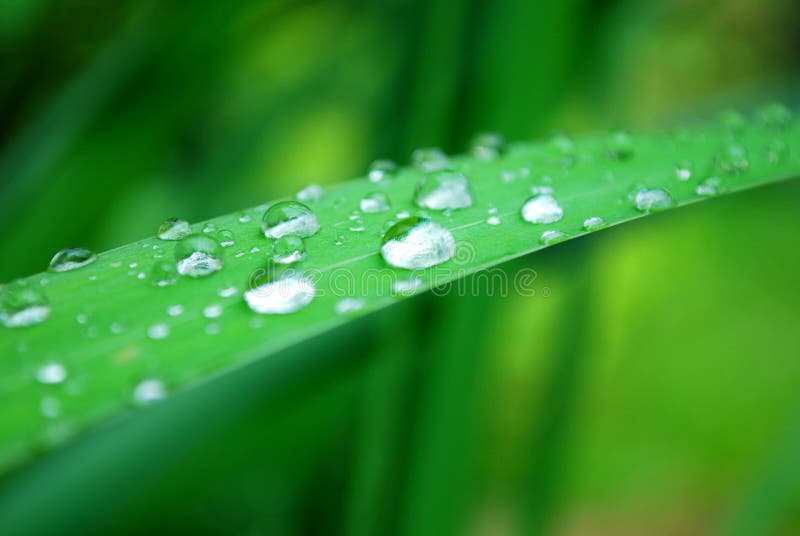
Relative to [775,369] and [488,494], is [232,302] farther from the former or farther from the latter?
[775,369]

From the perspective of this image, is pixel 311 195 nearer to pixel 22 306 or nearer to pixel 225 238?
pixel 225 238

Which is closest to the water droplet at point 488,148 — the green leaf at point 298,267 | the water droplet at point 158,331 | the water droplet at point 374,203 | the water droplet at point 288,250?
the green leaf at point 298,267

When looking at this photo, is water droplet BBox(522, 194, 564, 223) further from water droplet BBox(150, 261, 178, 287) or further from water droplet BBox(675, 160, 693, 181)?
water droplet BBox(150, 261, 178, 287)

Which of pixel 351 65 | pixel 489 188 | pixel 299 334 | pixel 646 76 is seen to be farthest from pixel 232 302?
pixel 646 76

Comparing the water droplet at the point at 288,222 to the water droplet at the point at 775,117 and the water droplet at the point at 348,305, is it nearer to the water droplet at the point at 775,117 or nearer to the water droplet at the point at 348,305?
the water droplet at the point at 348,305

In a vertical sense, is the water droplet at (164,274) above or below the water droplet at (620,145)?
below
